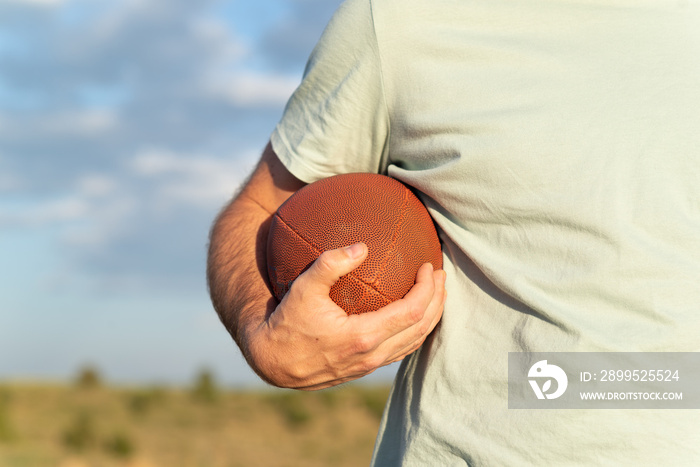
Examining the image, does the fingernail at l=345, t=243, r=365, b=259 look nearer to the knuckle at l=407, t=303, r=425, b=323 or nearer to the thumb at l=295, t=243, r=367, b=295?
the thumb at l=295, t=243, r=367, b=295

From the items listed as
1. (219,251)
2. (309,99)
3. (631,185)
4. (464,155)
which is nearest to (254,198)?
(219,251)

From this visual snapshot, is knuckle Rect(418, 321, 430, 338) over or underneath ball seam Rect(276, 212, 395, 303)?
underneath

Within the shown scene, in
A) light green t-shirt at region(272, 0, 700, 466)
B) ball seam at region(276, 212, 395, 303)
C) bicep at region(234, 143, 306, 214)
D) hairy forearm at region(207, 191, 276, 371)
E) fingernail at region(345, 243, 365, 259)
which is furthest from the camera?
bicep at region(234, 143, 306, 214)

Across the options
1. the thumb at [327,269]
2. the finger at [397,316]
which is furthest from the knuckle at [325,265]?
the finger at [397,316]

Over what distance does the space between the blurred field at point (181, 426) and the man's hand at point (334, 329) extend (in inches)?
491

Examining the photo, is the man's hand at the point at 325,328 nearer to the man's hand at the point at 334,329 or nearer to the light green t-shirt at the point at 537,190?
the man's hand at the point at 334,329

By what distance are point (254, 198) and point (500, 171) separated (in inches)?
36.9

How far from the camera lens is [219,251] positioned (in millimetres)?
2318

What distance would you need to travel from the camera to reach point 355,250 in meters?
1.75

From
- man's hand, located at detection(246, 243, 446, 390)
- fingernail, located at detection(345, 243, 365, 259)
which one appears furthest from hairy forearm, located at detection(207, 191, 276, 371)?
fingernail, located at detection(345, 243, 365, 259)

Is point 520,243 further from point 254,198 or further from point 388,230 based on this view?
point 254,198

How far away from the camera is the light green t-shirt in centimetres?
163

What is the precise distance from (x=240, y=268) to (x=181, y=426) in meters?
17.0

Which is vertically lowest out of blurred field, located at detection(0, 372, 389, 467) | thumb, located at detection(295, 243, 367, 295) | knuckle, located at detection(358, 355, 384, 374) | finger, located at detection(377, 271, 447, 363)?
blurred field, located at detection(0, 372, 389, 467)
